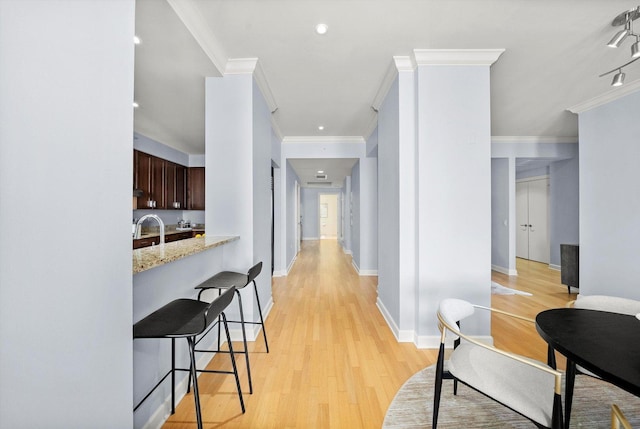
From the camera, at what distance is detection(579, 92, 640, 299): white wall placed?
3.24 meters

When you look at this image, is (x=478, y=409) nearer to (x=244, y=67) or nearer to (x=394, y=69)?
(x=394, y=69)

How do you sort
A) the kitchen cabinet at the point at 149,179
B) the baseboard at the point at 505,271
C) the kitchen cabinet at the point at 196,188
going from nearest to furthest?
the kitchen cabinet at the point at 149,179, the baseboard at the point at 505,271, the kitchen cabinet at the point at 196,188

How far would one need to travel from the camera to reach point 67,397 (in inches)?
29.5

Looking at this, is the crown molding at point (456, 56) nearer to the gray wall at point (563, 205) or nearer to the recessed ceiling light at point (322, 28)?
the recessed ceiling light at point (322, 28)

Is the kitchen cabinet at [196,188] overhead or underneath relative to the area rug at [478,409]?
overhead

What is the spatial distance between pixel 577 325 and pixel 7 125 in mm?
2196

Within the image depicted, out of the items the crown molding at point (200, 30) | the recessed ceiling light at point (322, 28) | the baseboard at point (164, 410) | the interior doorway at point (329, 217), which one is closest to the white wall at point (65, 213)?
the baseboard at point (164, 410)

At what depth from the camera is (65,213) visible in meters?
0.76

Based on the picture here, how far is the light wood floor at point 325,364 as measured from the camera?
1.69 meters

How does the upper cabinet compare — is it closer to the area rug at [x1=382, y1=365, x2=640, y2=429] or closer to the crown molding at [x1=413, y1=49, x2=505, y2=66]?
the crown molding at [x1=413, y1=49, x2=505, y2=66]

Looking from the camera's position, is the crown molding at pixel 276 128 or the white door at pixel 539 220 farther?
the white door at pixel 539 220

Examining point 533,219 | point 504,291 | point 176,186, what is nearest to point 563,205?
point 533,219

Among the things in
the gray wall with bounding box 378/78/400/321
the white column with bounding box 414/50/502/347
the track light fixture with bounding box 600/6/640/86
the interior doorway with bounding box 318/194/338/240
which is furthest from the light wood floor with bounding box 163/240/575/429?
the interior doorway with bounding box 318/194/338/240

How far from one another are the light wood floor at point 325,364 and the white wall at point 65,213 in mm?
981
